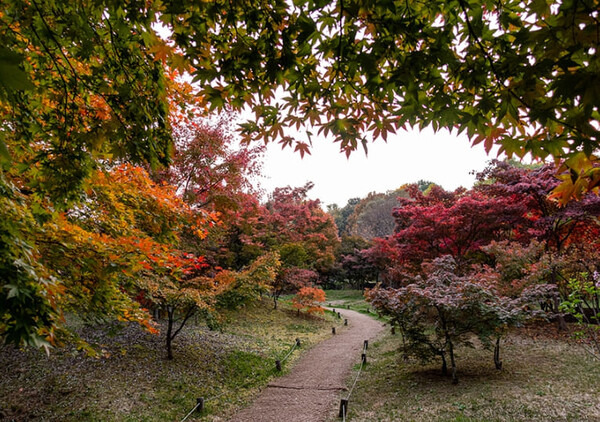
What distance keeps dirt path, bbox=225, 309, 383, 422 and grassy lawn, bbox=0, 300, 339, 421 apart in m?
0.39

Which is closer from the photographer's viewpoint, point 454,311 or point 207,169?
point 454,311

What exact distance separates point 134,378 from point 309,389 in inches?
150

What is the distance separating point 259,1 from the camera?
2352 mm

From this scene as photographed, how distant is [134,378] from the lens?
6492 millimetres

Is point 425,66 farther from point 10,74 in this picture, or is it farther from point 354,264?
point 354,264

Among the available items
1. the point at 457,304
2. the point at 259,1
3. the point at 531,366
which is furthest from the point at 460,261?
the point at 259,1

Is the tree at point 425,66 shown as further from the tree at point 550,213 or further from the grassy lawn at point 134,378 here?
the tree at point 550,213

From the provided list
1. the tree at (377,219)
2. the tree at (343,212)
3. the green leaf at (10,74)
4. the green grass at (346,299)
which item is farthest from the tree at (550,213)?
the tree at (343,212)

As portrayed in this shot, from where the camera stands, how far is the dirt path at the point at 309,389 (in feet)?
18.9

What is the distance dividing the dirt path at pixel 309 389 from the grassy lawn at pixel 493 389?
0.59 metres

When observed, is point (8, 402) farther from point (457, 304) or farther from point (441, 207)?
point (441, 207)

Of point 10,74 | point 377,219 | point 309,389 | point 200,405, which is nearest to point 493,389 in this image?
point 309,389

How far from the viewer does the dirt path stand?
18.9 feet

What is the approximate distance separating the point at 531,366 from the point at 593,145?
6687 mm
